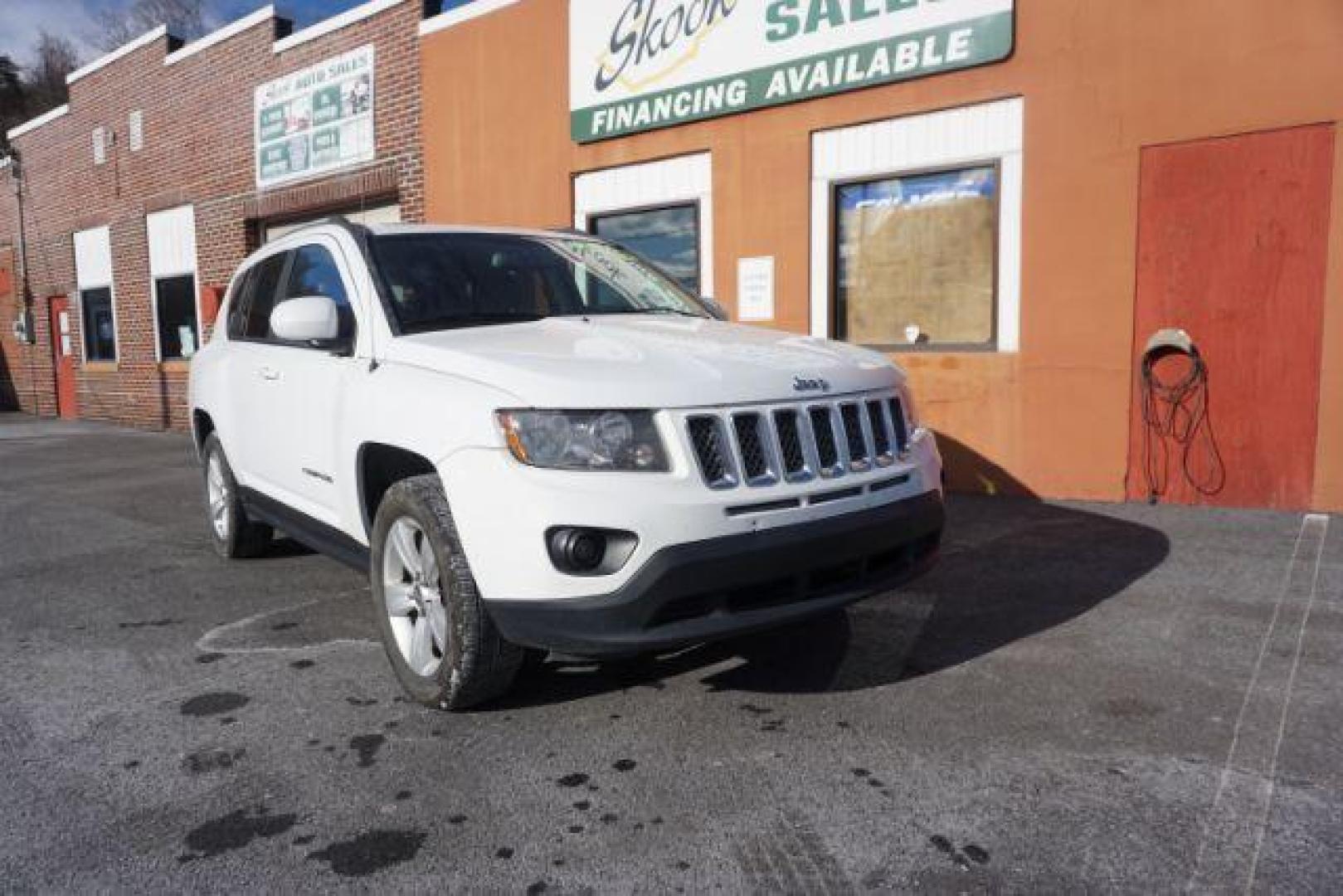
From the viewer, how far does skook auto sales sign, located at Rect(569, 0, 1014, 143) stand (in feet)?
22.9

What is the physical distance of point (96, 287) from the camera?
1672 cm

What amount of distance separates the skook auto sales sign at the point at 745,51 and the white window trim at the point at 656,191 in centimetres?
36

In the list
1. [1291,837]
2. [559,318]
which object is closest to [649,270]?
[559,318]

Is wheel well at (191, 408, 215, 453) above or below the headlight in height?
below

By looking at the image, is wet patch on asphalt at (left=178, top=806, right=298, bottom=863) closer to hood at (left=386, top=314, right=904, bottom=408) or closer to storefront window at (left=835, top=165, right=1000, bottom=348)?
hood at (left=386, top=314, right=904, bottom=408)

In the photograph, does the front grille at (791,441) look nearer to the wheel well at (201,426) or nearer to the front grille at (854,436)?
Answer: the front grille at (854,436)

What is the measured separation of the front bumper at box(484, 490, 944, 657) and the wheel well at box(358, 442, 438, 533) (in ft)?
2.79

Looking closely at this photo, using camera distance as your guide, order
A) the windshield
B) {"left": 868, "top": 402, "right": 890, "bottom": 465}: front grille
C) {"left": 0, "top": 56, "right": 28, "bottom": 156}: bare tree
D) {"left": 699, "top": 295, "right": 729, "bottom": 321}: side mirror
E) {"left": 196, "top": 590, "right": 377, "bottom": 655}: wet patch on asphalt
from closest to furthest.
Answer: {"left": 868, "top": 402, "right": 890, "bottom": 465}: front grille < the windshield < {"left": 196, "top": 590, "right": 377, "bottom": 655}: wet patch on asphalt < {"left": 699, "top": 295, "right": 729, "bottom": 321}: side mirror < {"left": 0, "top": 56, "right": 28, "bottom": 156}: bare tree

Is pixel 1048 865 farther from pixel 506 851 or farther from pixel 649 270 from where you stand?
pixel 649 270

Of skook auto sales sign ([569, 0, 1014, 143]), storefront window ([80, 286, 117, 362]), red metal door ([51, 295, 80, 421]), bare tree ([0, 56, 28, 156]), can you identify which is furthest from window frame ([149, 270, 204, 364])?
bare tree ([0, 56, 28, 156])

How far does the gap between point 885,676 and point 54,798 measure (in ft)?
8.81

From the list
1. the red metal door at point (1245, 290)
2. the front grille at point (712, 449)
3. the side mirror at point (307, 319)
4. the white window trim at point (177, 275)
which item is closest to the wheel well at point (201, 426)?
the side mirror at point (307, 319)

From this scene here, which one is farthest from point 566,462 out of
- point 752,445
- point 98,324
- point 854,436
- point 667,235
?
point 98,324

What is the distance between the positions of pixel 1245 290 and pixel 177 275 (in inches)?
559
